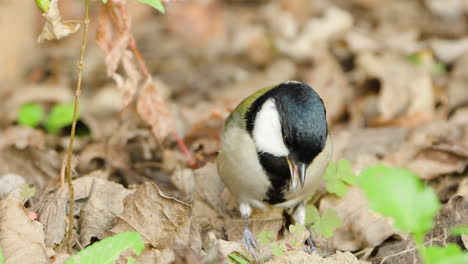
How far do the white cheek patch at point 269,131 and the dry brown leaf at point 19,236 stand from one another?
1085mm

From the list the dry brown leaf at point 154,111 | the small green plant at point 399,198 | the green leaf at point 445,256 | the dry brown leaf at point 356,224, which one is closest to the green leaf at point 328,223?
the dry brown leaf at point 356,224

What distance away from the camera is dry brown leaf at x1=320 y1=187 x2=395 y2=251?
335 centimetres

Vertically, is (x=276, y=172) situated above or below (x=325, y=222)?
above

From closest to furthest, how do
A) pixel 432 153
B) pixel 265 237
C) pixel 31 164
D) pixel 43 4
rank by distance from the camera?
pixel 43 4 → pixel 265 237 → pixel 31 164 → pixel 432 153

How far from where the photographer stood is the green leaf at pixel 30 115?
4578 mm

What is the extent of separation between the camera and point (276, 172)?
123 inches

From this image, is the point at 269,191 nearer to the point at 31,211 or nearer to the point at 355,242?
the point at 355,242

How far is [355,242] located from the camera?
11.1 ft

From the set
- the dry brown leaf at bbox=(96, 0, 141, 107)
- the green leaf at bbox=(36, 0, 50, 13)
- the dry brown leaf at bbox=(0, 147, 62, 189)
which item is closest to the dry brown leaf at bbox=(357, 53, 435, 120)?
the dry brown leaf at bbox=(96, 0, 141, 107)

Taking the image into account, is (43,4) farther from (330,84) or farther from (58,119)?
(330,84)

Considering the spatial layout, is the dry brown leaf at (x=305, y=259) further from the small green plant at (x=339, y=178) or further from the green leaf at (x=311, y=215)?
the small green plant at (x=339, y=178)

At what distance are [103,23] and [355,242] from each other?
69.8 inches

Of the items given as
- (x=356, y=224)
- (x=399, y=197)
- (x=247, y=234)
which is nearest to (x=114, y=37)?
(x=247, y=234)

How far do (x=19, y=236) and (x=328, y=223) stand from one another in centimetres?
153
